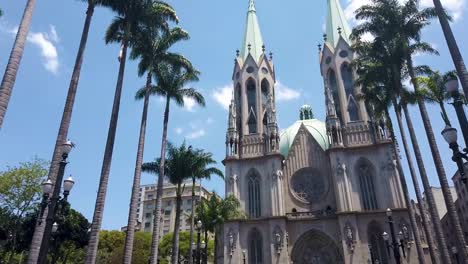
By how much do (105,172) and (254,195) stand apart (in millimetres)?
28495

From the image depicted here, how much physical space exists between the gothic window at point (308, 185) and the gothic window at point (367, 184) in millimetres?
4166

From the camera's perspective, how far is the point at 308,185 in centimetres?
4491

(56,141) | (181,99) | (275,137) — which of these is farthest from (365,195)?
(56,141)

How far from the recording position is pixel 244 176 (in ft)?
147

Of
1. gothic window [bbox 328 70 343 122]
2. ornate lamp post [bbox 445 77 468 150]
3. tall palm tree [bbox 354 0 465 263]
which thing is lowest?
ornate lamp post [bbox 445 77 468 150]

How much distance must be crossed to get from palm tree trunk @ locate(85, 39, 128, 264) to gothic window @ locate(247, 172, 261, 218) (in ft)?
88.4

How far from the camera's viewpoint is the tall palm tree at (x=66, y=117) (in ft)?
43.7

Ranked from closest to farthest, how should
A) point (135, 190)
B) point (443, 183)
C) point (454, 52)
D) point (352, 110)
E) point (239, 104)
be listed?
1. point (454, 52)
2. point (443, 183)
3. point (135, 190)
4. point (352, 110)
5. point (239, 104)

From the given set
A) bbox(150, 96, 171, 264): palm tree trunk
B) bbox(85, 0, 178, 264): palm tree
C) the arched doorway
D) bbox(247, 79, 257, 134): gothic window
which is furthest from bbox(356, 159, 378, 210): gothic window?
bbox(85, 0, 178, 264): palm tree

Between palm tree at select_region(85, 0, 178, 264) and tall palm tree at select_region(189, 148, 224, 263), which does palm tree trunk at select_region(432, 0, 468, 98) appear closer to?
palm tree at select_region(85, 0, 178, 264)

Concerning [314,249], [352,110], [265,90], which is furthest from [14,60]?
[265,90]

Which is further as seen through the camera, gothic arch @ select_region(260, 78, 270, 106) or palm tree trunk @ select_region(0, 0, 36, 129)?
gothic arch @ select_region(260, 78, 270, 106)

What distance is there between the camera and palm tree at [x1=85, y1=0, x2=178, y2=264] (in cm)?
1762

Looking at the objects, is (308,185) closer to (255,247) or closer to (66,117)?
(255,247)
